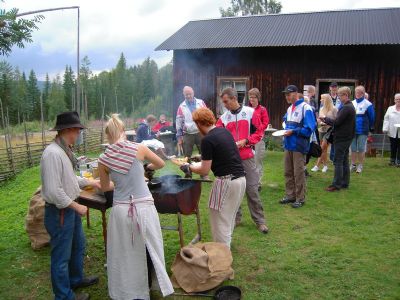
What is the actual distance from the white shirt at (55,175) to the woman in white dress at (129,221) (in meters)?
0.31

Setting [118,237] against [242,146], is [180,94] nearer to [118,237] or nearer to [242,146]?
[242,146]

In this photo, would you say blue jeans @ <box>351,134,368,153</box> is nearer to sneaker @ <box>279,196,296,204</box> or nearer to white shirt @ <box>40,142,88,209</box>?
sneaker @ <box>279,196,296,204</box>

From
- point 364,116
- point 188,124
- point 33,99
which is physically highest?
point 33,99

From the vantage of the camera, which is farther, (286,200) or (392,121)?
(392,121)

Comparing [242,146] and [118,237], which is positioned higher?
[242,146]

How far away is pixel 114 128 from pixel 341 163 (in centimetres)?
502

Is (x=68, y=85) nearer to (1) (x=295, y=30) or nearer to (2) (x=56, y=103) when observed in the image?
(2) (x=56, y=103)

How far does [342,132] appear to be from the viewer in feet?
21.6

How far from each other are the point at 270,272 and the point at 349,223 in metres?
2.02

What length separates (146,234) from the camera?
3186 millimetres

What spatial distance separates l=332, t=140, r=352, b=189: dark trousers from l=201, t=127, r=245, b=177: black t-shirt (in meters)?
3.42

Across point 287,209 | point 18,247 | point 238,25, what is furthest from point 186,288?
point 238,25

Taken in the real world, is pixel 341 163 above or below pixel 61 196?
below

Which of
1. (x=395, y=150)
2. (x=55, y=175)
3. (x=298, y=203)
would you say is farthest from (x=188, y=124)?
(x=395, y=150)
